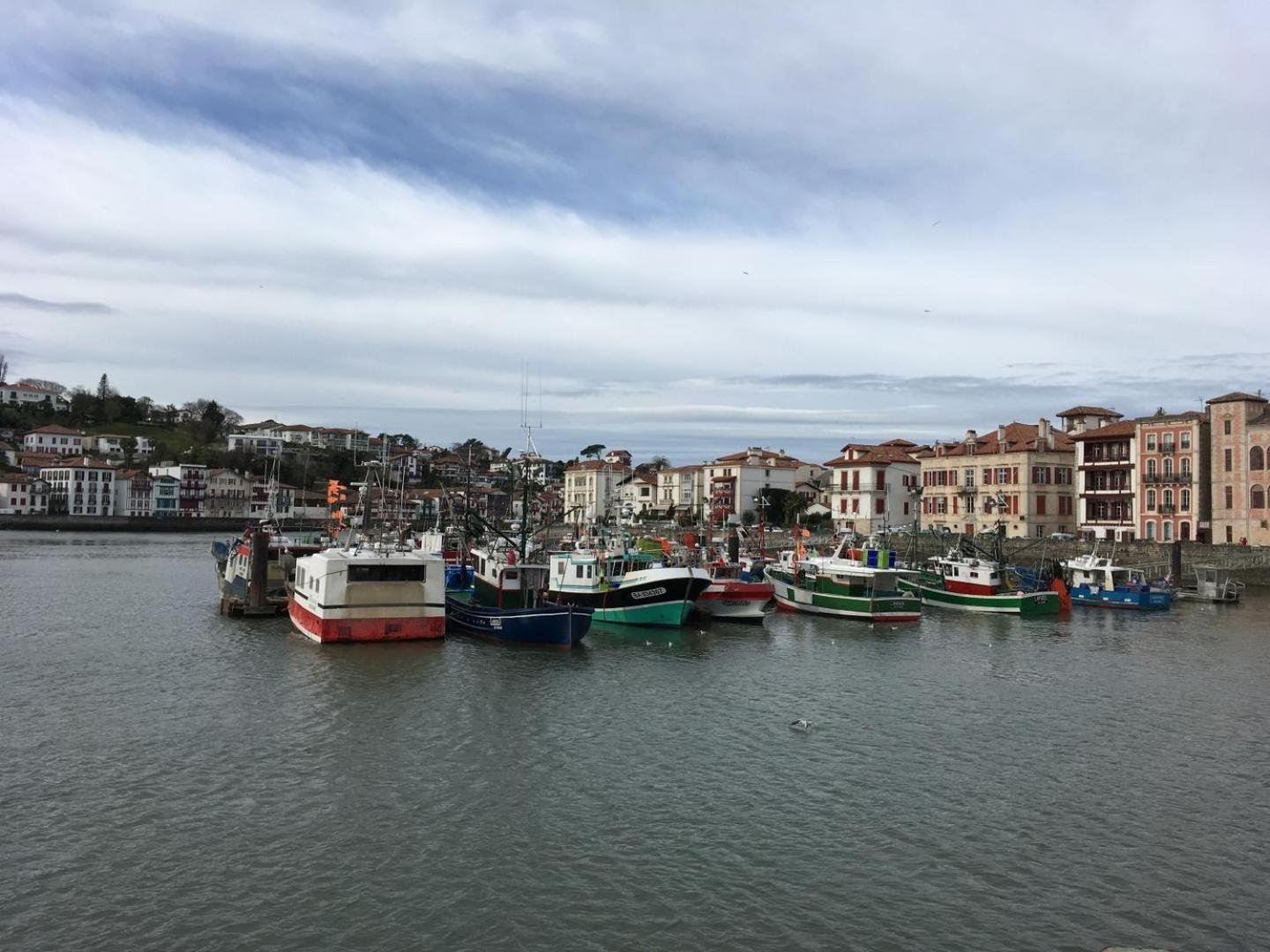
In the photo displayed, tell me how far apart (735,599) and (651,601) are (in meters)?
5.22

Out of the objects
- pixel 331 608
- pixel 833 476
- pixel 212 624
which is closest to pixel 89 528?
pixel 833 476

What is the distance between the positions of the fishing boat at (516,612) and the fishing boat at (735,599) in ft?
24.8

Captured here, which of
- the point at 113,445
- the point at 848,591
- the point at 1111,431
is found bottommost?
the point at 848,591

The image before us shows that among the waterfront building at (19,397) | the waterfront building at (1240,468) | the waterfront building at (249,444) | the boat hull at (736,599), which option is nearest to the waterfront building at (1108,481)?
the waterfront building at (1240,468)

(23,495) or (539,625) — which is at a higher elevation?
(23,495)

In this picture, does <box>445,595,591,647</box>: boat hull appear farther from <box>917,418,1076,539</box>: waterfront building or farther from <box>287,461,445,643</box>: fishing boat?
<box>917,418,1076,539</box>: waterfront building

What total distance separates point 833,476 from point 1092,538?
27.5 m

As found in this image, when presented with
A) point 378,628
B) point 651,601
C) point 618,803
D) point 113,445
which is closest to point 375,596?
point 378,628

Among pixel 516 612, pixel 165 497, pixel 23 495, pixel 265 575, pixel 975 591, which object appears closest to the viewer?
pixel 516 612

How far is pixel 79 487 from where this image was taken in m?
150

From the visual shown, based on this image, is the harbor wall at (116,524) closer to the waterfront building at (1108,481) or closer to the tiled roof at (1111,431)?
the waterfront building at (1108,481)

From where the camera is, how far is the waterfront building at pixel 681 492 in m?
124

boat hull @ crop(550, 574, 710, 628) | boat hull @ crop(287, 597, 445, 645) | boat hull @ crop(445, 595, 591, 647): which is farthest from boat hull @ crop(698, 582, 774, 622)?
boat hull @ crop(287, 597, 445, 645)

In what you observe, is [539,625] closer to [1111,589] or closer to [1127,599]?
[1127,599]
